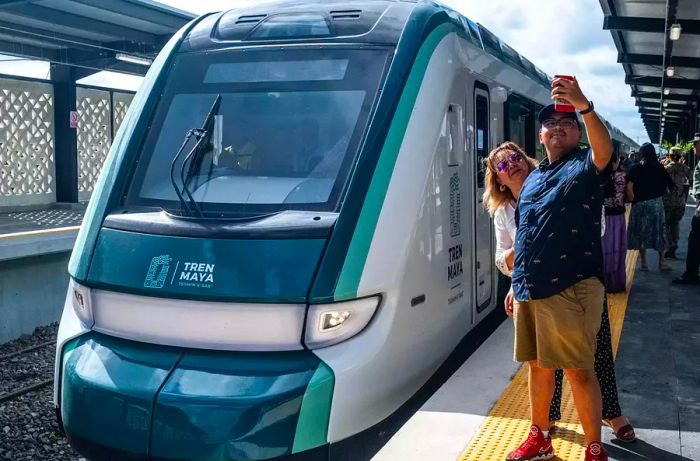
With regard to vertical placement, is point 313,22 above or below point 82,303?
above

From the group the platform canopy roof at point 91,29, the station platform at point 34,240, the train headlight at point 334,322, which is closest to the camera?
the train headlight at point 334,322

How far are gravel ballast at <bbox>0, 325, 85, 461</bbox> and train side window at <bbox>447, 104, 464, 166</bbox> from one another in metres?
3.13

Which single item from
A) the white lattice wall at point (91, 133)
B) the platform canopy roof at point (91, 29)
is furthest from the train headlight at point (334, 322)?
the white lattice wall at point (91, 133)

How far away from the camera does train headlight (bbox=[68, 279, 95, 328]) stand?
161 inches

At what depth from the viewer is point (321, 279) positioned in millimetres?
3650

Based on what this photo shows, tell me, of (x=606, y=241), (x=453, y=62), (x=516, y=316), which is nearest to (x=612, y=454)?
(x=516, y=316)

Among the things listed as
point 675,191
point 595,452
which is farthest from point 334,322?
point 675,191

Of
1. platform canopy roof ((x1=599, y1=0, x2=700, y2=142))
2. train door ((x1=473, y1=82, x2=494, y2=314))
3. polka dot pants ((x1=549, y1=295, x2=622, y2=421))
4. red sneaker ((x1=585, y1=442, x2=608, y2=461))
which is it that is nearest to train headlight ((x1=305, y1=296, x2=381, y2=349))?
polka dot pants ((x1=549, y1=295, x2=622, y2=421))

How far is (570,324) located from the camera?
Answer: 3.19 m

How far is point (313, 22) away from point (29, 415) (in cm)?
368

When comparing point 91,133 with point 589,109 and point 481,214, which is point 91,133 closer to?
point 481,214

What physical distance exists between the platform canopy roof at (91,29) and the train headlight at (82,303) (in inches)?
300

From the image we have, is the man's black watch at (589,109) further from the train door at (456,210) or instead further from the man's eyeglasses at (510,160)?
the train door at (456,210)

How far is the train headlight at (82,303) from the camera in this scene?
4.10m
